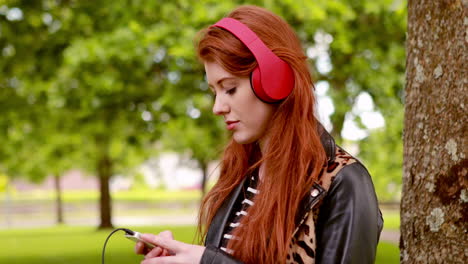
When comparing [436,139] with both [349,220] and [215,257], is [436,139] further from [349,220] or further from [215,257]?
[215,257]

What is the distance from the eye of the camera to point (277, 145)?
1.94 metres

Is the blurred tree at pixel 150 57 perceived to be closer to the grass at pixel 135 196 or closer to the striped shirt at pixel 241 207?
the striped shirt at pixel 241 207

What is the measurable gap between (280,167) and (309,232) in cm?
21

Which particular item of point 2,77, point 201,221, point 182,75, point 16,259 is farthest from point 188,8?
point 201,221

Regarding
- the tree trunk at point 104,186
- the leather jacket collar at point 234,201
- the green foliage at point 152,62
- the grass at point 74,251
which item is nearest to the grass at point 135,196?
the tree trunk at point 104,186

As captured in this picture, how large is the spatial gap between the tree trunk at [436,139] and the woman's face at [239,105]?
1098 mm

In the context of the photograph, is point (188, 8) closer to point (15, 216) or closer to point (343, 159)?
point (343, 159)

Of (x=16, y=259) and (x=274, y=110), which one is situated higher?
(x=274, y=110)

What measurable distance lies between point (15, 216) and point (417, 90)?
42.9m

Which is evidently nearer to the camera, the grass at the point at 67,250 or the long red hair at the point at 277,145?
the long red hair at the point at 277,145

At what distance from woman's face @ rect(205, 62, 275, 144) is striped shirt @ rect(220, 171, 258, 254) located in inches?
8.3

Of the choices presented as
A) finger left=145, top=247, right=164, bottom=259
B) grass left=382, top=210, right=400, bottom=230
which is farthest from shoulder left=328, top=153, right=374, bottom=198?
grass left=382, top=210, right=400, bottom=230

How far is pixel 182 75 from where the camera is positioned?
12.0 meters

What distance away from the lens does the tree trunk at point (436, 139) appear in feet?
8.89
